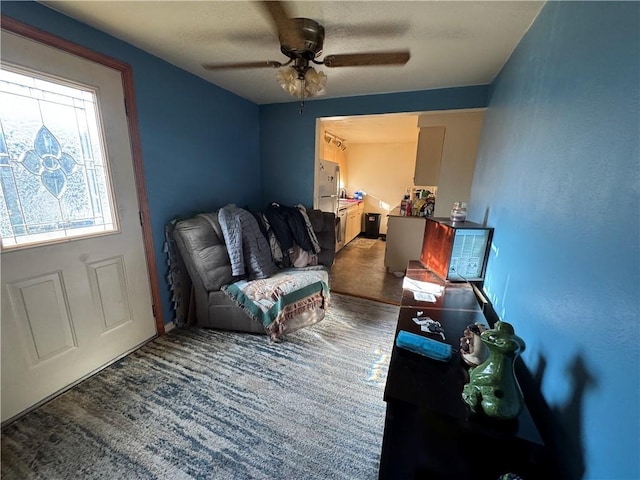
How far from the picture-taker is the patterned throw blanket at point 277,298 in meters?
2.08

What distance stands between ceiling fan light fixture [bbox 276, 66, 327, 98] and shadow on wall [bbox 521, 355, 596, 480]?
172 cm

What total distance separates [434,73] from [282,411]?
2800mm

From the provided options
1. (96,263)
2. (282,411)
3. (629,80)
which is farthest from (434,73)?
(96,263)

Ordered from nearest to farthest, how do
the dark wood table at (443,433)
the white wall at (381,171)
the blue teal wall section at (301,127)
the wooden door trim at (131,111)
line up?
the dark wood table at (443,433)
the wooden door trim at (131,111)
the blue teal wall section at (301,127)
the white wall at (381,171)

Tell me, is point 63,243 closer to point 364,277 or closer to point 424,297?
point 424,297

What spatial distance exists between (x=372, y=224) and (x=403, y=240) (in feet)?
8.05

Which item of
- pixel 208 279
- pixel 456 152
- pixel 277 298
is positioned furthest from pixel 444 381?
pixel 456 152

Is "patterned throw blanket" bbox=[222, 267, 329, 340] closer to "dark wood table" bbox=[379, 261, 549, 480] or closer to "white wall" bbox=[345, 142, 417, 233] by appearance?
"dark wood table" bbox=[379, 261, 549, 480]

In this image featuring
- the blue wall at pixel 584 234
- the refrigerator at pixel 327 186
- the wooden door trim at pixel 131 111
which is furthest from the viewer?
the refrigerator at pixel 327 186

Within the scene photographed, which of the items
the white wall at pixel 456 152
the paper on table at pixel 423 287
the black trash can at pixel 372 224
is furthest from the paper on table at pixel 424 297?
the black trash can at pixel 372 224

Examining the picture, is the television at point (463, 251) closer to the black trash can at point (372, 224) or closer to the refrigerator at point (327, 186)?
the refrigerator at point (327, 186)

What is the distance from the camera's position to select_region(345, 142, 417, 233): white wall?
5.70 m

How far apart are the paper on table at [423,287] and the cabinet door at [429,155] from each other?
220 cm

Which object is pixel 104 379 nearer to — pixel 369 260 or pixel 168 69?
pixel 168 69
